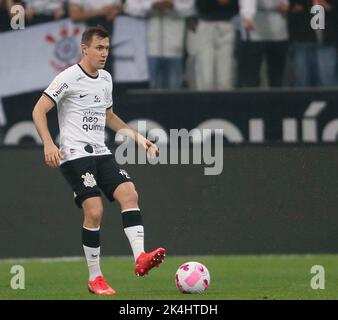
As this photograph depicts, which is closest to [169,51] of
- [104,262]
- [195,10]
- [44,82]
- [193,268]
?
[195,10]

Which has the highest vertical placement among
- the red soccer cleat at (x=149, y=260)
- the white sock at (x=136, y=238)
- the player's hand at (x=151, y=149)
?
the player's hand at (x=151, y=149)

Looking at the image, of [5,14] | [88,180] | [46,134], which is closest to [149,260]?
[88,180]

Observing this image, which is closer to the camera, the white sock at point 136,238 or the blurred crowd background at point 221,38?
the white sock at point 136,238

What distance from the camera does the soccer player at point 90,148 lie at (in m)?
10.4

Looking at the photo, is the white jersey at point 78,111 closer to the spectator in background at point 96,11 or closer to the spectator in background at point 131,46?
the spectator in background at point 131,46

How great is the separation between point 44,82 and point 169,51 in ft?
5.04

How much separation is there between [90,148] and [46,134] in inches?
20.1

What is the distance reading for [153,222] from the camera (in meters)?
14.8

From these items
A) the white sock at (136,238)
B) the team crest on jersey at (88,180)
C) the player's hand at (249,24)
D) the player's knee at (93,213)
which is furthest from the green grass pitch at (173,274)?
the player's hand at (249,24)

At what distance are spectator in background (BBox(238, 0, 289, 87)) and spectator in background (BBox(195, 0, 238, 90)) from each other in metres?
0.14

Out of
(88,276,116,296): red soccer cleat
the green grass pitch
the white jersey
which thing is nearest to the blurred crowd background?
the green grass pitch

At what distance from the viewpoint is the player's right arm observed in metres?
9.99

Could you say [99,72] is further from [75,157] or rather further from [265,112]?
[265,112]

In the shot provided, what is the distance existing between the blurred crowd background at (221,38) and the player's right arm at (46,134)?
4.68m
